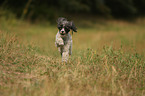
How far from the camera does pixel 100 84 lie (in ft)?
12.2

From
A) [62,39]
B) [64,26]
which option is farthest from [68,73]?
[64,26]

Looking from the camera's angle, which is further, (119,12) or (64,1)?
(119,12)

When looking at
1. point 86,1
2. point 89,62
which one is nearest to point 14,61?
point 89,62

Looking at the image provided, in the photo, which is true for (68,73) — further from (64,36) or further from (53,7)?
(53,7)

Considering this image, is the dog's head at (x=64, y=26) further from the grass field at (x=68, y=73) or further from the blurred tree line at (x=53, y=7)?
the blurred tree line at (x=53, y=7)

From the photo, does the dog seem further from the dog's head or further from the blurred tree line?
the blurred tree line

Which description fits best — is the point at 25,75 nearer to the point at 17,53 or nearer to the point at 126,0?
the point at 17,53

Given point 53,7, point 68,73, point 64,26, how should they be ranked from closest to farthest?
point 68,73
point 64,26
point 53,7

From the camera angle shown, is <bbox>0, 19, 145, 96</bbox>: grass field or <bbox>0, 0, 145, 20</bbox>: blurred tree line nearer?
<bbox>0, 19, 145, 96</bbox>: grass field

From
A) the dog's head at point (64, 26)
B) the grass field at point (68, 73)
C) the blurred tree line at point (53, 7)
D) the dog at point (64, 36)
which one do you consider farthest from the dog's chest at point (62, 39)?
the blurred tree line at point (53, 7)

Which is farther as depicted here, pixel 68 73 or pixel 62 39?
pixel 62 39

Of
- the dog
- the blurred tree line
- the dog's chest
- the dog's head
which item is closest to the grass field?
the dog

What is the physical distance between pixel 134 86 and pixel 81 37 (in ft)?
28.8

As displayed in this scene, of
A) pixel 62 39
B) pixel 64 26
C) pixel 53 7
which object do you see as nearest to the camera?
pixel 64 26
